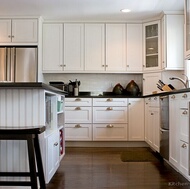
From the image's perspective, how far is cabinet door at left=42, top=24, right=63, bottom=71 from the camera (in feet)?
17.6

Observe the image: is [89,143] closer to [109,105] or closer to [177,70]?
[109,105]

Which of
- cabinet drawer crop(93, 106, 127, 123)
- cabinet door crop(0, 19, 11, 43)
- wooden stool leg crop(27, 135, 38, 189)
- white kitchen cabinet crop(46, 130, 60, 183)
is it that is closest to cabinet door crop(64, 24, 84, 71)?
cabinet drawer crop(93, 106, 127, 123)

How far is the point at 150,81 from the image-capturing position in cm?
525

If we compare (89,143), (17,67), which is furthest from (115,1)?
(89,143)

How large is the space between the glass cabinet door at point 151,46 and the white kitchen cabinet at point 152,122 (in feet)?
2.32

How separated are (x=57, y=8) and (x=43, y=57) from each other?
103 centimetres

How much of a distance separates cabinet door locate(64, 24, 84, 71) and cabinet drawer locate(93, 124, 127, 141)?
46.1 inches

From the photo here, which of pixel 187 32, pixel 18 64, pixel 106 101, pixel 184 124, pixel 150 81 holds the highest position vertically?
pixel 187 32

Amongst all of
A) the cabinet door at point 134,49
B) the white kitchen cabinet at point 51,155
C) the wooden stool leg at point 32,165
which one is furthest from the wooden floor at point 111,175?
the cabinet door at point 134,49

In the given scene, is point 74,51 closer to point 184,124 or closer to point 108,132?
point 108,132

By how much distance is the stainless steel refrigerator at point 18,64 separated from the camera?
5.07m

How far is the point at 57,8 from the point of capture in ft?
15.5

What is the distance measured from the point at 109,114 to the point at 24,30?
2.14 m

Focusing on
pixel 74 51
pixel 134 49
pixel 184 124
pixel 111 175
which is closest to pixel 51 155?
pixel 111 175
